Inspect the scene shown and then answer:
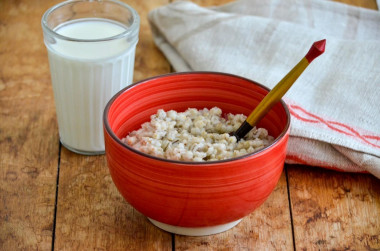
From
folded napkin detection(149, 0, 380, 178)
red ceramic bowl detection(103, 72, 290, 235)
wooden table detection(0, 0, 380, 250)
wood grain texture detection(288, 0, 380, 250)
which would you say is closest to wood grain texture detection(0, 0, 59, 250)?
wooden table detection(0, 0, 380, 250)

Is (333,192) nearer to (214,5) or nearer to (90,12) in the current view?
(90,12)

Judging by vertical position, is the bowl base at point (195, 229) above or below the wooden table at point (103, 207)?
above

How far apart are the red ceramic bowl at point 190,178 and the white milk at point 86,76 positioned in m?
0.13

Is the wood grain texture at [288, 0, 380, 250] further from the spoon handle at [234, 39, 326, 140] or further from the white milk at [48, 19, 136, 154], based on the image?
the white milk at [48, 19, 136, 154]

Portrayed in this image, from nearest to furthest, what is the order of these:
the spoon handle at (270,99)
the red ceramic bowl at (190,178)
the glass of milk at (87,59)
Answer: the red ceramic bowl at (190,178), the spoon handle at (270,99), the glass of milk at (87,59)

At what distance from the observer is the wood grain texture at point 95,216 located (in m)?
1.11

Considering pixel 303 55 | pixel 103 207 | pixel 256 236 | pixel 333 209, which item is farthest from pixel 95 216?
pixel 303 55

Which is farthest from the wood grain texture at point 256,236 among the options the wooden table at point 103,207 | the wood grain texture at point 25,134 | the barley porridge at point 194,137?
the wood grain texture at point 25,134

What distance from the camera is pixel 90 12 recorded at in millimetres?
1375

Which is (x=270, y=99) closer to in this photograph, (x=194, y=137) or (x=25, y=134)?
(x=194, y=137)

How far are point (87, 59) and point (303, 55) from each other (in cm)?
57

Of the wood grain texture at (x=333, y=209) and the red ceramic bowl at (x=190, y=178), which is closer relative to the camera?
the red ceramic bowl at (x=190, y=178)

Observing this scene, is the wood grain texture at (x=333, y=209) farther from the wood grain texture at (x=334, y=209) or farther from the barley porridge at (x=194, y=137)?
the barley porridge at (x=194, y=137)

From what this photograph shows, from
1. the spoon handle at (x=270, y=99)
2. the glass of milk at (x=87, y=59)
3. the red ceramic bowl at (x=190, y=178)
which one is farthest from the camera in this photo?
the glass of milk at (x=87, y=59)
